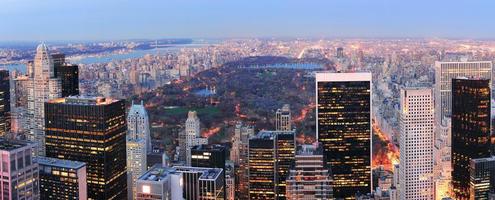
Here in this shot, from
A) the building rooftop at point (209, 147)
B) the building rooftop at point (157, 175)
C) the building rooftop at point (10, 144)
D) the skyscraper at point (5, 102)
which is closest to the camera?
the building rooftop at point (10, 144)

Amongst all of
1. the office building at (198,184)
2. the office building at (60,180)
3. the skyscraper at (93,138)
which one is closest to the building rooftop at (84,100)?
the skyscraper at (93,138)

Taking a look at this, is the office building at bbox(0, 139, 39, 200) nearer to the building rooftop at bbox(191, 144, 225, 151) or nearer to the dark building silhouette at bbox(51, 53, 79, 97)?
the dark building silhouette at bbox(51, 53, 79, 97)

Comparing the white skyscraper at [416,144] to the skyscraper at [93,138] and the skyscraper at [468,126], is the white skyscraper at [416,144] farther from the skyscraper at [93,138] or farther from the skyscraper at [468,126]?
the skyscraper at [93,138]

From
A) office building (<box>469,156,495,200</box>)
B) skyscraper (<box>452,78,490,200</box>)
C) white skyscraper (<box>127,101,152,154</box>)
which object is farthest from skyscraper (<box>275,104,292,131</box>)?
office building (<box>469,156,495,200</box>)

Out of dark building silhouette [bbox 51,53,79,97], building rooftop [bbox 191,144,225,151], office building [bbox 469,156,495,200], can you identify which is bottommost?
office building [bbox 469,156,495,200]

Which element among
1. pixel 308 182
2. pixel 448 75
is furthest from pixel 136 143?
pixel 448 75

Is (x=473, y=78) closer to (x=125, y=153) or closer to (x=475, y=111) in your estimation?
(x=475, y=111)

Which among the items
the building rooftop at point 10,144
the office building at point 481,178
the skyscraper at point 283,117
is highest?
the building rooftop at point 10,144
